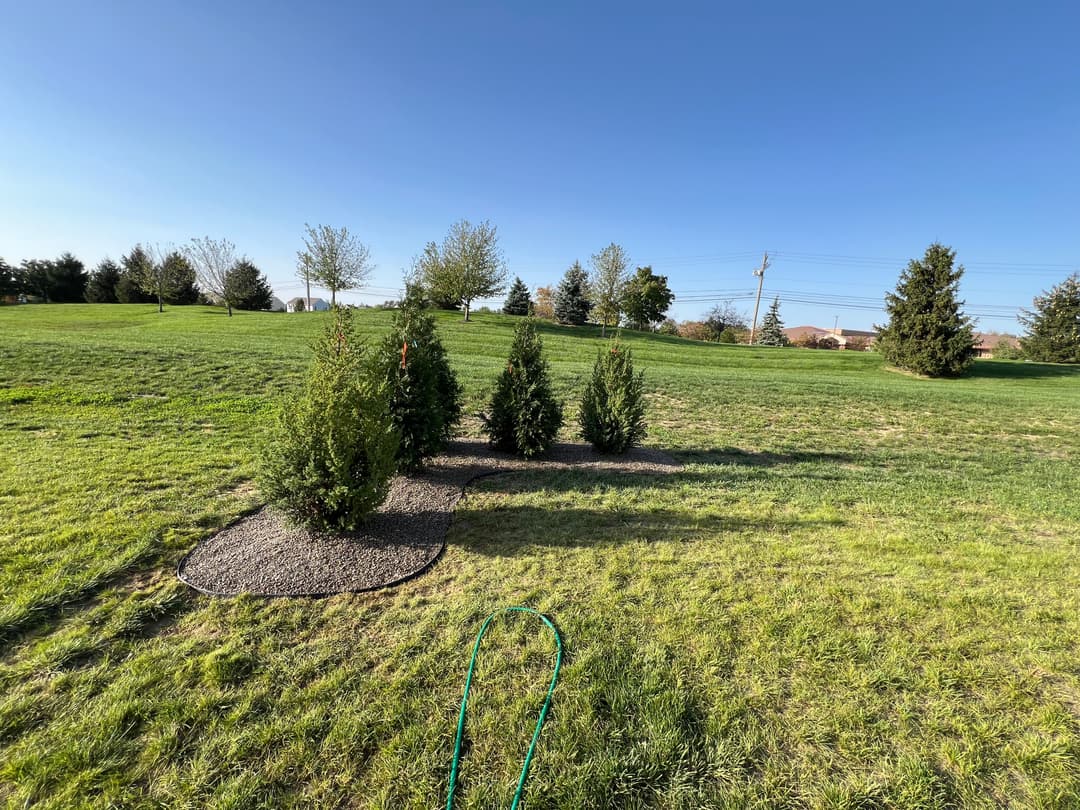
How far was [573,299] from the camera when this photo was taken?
35656 millimetres

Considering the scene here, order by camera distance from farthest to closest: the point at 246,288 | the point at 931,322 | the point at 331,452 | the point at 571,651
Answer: the point at 246,288 < the point at 931,322 < the point at 331,452 < the point at 571,651

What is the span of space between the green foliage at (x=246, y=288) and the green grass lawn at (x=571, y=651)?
106 feet

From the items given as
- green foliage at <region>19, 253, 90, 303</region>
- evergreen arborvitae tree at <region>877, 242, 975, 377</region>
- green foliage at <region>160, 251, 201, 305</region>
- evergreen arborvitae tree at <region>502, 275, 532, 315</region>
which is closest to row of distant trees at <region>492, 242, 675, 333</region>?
evergreen arborvitae tree at <region>502, 275, 532, 315</region>

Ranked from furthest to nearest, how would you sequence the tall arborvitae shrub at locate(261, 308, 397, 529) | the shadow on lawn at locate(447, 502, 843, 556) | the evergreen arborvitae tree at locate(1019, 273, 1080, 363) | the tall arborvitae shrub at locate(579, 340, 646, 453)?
1. the evergreen arborvitae tree at locate(1019, 273, 1080, 363)
2. the tall arborvitae shrub at locate(579, 340, 646, 453)
3. the shadow on lawn at locate(447, 502, 843, 556)
4. the tall arborvitae shrub at locate(261, 308, 397, 529)

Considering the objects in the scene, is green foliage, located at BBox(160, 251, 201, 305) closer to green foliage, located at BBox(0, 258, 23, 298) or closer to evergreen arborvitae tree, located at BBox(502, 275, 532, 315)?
green foliage, located at BBox(0, 258, 23, 298)

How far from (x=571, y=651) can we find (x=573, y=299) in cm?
3474

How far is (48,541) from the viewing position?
10.8 ft

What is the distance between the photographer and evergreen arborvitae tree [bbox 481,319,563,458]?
19.6 feet

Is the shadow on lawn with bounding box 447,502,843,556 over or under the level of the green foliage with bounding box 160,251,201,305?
under

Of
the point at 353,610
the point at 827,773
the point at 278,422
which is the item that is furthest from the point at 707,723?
the point at 278,422

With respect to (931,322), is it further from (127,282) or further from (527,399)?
(127,282)

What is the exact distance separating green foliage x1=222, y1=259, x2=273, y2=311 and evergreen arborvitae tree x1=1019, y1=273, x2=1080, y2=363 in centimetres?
5649

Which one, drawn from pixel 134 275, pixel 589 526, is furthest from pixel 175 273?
pixel 589 526

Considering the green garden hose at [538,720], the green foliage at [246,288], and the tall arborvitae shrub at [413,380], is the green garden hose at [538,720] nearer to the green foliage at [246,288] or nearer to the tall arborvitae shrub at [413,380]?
the tall arborvitae shrub at [413,380]
